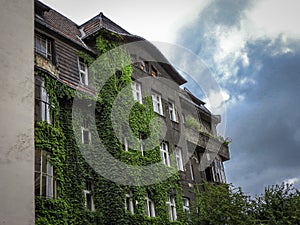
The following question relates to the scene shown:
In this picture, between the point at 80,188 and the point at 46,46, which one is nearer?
the point at 80,188

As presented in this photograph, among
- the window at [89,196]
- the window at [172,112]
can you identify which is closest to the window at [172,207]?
the window at [172,112]

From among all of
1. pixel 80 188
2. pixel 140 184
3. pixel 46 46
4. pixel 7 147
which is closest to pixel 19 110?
pixel 7 147

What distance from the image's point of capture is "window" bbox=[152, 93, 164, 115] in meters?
25.4

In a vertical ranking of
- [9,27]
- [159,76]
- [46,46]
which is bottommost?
[9,27]

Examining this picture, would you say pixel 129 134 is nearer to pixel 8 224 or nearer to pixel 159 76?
pixel 159 76

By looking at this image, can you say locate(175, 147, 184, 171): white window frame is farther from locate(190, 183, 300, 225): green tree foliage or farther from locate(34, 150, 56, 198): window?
locate(34, 150, 56, 198): window

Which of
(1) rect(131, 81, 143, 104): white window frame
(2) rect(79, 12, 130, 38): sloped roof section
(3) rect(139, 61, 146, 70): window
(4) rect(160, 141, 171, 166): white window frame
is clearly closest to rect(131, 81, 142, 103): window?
(1) rect(131, 81, 143, 104): white window frame

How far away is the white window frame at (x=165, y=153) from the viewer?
943 inches

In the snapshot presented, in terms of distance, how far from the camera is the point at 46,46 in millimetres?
19375

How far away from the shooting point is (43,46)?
62.8 ft

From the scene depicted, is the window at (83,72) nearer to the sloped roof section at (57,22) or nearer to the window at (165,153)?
the sloped roof section at (57,22)

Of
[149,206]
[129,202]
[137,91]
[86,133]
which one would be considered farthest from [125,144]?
[137,91]

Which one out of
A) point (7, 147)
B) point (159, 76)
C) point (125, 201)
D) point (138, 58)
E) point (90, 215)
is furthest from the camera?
point (159, 76)

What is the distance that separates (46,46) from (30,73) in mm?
8453
